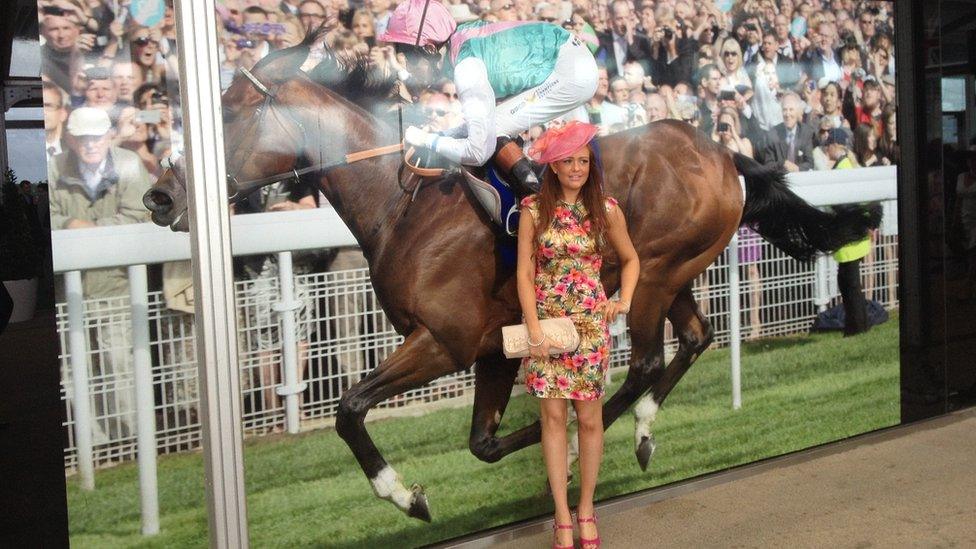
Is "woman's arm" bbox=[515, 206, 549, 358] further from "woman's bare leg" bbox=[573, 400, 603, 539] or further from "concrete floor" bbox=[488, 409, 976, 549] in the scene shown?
"concrete floor" bbox=[488, 409, 976, 549]

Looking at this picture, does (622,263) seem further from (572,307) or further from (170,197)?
(170,197)

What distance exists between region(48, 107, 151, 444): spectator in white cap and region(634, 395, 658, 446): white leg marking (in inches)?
89.2

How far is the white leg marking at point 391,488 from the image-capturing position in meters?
3.85

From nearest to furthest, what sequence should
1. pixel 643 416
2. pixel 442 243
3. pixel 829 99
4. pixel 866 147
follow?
pixel 442 243 → pixel 643 416 → pixel 829 99 → pixel 866 147

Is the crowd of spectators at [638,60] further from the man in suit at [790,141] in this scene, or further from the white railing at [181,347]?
the white railing at [181,347]

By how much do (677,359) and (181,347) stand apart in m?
2.33

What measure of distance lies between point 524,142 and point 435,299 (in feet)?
2.44

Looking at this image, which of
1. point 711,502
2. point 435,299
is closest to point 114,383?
point 435,299

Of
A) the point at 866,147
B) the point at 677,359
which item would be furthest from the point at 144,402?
the point at 866,147

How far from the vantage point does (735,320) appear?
4.84 meters

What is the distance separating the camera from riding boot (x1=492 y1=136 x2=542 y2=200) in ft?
12.9

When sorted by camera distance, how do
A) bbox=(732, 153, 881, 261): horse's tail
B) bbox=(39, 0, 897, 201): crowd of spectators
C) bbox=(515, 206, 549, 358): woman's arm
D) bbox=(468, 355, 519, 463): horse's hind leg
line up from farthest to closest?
Result: bbox=(732, 153, 881, 261): horse's tail → bbox=(468, 355, 519, 463): horse's hind leg → bbox=(515, 206, 549, 358): woman's arm → bbox=(39, 0, 897, 201): crowd of spectators

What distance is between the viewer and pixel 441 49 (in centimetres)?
381

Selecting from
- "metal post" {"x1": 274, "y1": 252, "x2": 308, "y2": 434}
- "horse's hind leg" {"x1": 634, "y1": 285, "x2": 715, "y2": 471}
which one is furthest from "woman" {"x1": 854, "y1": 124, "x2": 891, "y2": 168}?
"metal post" {"x1": 274, "y1": 252, "x2": 308, "y2": 434}
